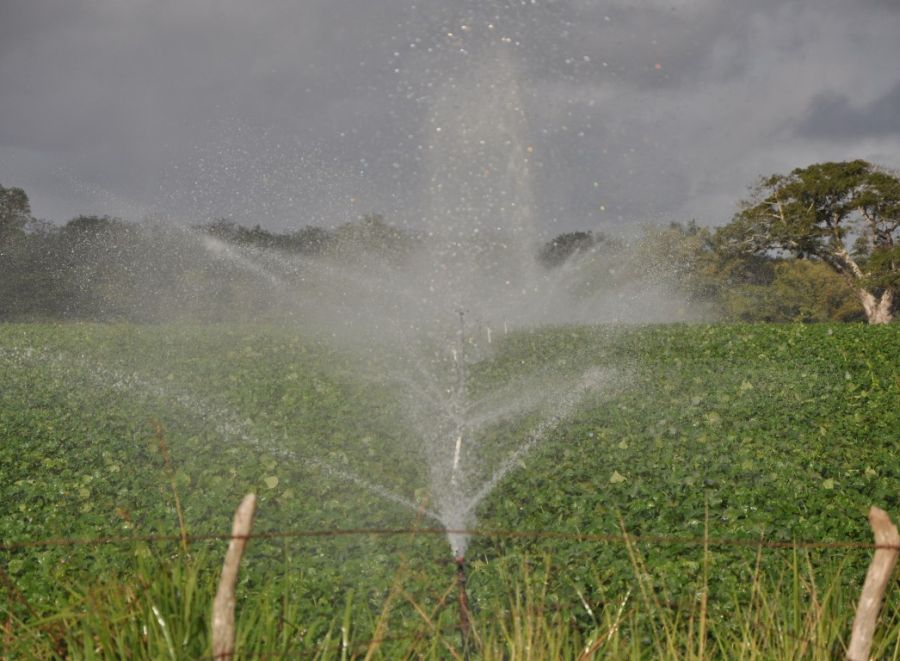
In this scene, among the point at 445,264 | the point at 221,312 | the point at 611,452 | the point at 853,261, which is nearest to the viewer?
the point at 611,452

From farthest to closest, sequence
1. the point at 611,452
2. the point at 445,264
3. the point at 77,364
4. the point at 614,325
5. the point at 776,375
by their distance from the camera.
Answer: the point at 614,325
the point at 445,264
the point at 77,364
the point at 776,375
the point at 611,452

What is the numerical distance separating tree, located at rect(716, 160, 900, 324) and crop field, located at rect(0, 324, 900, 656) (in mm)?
21370

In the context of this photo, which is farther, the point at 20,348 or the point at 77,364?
the point at 20,348

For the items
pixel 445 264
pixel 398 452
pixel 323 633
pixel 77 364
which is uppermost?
pixel 445 264

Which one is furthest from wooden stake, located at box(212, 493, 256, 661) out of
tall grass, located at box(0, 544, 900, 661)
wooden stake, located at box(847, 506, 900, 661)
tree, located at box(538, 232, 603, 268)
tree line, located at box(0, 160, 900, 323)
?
tree line, located at box(0, 160, 900, 323)

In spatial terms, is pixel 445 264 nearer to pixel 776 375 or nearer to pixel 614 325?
pixel 614 325

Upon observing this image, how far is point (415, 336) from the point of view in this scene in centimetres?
1758

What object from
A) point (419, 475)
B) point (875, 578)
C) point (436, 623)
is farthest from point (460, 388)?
point (875, 578)

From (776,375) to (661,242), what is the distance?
24753 millimetres

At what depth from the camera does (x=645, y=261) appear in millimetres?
35719

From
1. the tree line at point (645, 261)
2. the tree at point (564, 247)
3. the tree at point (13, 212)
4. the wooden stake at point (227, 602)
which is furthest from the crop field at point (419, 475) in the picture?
the tree at point (13, 212)

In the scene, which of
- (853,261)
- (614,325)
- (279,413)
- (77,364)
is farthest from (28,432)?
(853,261)

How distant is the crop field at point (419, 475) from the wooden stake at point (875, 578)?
4.29 feet

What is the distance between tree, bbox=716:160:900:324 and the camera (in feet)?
116
